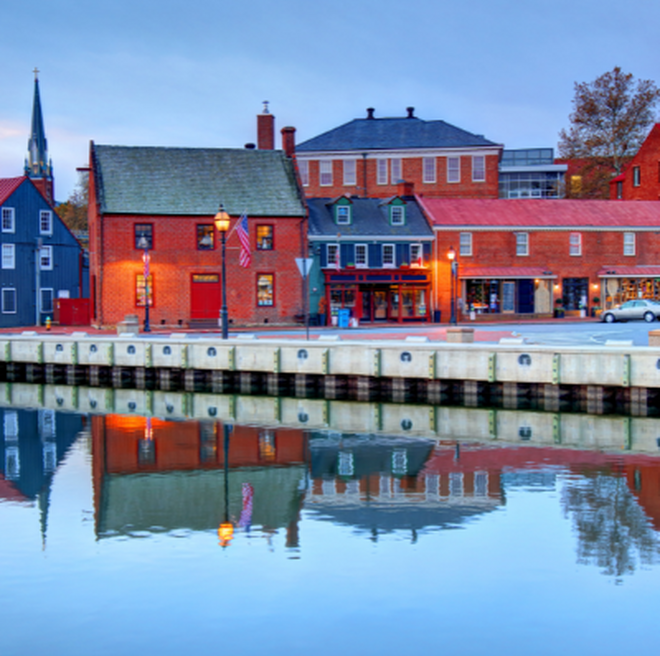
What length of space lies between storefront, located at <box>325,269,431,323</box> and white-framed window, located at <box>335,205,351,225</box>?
3692 mm

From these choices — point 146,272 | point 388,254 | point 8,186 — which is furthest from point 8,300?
point 388,254

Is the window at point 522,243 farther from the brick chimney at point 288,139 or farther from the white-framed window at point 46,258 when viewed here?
the white-framed window at point 46,258

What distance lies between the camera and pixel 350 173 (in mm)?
69500

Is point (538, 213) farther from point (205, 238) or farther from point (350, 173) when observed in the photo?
point (205, 238)

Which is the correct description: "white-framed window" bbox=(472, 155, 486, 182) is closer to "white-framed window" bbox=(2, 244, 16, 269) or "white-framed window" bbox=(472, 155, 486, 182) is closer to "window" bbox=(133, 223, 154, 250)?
"window" bbox=(133, 223, 154, 250)

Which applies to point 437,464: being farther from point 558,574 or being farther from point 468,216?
point 468,216

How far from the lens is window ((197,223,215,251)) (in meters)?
50.9

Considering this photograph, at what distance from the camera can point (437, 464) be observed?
62.1 ft

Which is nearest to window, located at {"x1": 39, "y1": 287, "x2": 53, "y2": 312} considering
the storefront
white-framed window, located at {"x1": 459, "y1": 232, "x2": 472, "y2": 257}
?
the storefront

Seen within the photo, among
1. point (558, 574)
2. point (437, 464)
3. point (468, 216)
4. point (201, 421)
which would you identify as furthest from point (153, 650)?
point (468, 216)

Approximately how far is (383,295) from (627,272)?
16.1 metres

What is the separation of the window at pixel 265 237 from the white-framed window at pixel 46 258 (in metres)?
17.6

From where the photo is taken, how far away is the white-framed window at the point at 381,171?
69.1 meters

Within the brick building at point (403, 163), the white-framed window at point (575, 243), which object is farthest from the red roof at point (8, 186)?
the white-framed window at point (575, 243)
